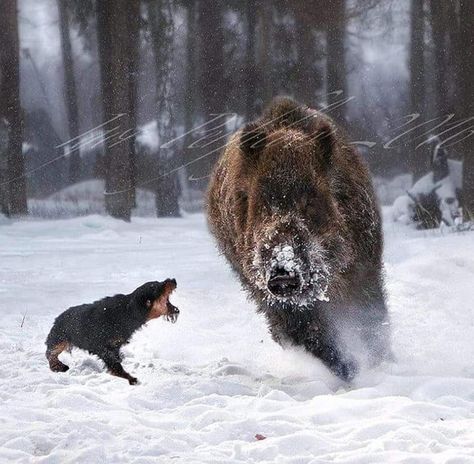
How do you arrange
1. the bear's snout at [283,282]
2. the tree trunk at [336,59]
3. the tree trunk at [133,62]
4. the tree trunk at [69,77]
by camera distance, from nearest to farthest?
the bear's snout at [283,282] < the tree trunk at [336,59] < the tree trunk at [69,77] < the tree trunk at [133,62]

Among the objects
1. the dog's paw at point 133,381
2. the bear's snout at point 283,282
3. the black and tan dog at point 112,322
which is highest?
the bear's snout at point 283,282

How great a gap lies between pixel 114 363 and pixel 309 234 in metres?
1.48

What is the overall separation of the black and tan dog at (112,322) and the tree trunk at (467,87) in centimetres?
778

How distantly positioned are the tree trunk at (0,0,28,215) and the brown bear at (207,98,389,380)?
6064 millimetres

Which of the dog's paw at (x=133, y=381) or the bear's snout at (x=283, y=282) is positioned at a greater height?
the bear's snout at (x=283, y=282)

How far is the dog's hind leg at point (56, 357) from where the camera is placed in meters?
4.72

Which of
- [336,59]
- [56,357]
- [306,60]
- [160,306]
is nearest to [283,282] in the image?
[160,306]

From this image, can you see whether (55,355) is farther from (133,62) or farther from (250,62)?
(133,62)

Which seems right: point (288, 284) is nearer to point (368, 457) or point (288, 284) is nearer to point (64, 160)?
point (368, 457)

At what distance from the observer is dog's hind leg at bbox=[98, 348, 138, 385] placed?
182 inches

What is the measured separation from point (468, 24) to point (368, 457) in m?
10.2

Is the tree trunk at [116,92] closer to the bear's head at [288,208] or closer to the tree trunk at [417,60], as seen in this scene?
the tree trunk at [417,60]

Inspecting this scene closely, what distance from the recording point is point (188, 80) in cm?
1220

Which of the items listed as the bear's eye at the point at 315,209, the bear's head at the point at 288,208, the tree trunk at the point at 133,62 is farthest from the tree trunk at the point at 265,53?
the bear's eye at the point at 315,209
